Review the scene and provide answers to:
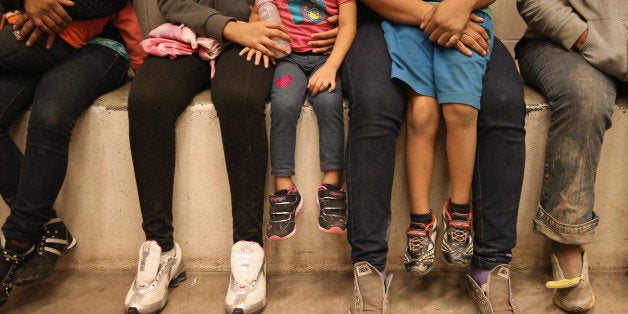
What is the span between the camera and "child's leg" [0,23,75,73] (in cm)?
165

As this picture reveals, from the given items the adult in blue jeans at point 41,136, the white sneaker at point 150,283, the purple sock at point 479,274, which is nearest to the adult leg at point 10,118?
the adult in blue jeans at point 41,136

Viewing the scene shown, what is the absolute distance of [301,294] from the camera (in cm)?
173

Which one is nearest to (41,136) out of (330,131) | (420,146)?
(330,131)

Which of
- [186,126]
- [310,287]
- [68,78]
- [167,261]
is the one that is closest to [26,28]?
[68,78]

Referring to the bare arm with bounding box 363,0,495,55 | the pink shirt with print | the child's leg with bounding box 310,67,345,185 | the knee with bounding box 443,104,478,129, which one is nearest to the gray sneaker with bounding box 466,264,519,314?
the knee with bounding box 443,104,478,129

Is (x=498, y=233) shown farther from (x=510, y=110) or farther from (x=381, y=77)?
(x=381, y=77)

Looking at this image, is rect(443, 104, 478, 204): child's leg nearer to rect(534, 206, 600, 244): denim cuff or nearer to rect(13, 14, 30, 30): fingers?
rect(534, 206, 600, 244): denim cuff

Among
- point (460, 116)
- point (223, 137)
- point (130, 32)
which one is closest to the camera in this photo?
point (460, 116)

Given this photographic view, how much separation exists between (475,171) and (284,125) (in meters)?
0.58

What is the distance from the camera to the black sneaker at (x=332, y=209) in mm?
1590

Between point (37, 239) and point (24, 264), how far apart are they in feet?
0.31

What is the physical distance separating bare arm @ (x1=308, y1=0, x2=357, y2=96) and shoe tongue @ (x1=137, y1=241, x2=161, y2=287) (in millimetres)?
687

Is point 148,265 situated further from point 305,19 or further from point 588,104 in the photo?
point 588,104

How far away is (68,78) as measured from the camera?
1658 millimetres
